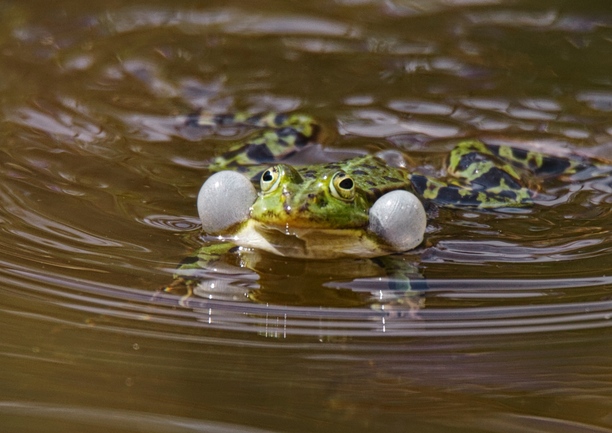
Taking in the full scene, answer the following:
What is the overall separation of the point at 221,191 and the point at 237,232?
0.24 metres

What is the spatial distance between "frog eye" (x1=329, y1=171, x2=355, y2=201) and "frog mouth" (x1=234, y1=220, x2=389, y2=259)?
16cm

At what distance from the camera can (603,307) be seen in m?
3.18

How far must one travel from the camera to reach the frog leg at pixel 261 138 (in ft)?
16.1

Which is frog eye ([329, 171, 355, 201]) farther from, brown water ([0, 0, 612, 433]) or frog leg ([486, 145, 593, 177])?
frog leg ([486, 145, 593, 177])

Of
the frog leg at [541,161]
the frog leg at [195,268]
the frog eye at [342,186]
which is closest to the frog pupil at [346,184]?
the frog eye at [342,186]

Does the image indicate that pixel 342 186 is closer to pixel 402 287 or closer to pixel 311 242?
pixel 311 242

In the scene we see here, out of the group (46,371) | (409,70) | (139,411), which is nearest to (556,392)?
(139,411)

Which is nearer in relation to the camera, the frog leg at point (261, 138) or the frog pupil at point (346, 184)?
the frog pupil at point (346, 184)

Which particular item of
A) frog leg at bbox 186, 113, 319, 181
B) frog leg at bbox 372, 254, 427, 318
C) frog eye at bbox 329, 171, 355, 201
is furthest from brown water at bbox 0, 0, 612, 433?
frog eye at bbox 329, 171, 355, 201

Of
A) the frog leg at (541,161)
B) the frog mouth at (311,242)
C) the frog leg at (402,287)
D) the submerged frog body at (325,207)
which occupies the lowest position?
the frog leg at (402,287)

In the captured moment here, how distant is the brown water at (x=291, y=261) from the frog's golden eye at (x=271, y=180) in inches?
14.4

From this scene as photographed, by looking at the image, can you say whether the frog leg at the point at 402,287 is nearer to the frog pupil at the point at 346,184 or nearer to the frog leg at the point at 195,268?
the frog pupil at the point at 346,184

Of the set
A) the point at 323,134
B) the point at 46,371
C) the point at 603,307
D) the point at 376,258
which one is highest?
the point at 323,134

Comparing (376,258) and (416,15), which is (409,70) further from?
(376,258)
